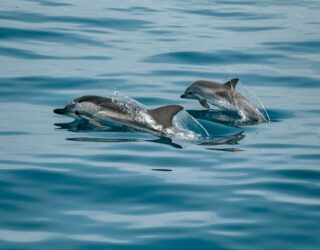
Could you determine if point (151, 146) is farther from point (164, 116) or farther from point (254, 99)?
point (254, 99)

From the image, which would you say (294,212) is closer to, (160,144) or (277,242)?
(277,242)

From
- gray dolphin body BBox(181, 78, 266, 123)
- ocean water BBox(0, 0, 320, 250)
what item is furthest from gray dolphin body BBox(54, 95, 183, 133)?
gray dolphin body BBox(181, 78, 266, 123)

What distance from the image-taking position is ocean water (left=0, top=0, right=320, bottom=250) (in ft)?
28.0

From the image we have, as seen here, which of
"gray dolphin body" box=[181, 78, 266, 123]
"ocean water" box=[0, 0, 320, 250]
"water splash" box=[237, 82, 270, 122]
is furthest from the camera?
"gray dolphin body" box=[181, 78, 266, 123]

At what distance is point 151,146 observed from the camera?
11.8m

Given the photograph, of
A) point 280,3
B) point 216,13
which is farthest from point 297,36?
point 280,3

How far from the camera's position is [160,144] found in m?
11.9

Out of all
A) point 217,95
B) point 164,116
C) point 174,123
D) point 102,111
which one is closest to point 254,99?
point 217,95

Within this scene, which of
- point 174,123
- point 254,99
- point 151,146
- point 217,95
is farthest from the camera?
point 254,99

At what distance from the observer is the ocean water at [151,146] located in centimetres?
852

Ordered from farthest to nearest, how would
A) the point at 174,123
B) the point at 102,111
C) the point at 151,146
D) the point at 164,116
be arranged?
the point at 102,111, the point at 174,123, the point at 164,116, the point at 151,146

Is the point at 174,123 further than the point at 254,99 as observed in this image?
No

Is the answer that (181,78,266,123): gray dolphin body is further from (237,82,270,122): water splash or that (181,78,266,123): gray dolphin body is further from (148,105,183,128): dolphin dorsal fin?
(148,105,183,128): dolphin dorsal fin

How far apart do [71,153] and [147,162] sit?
923mm
